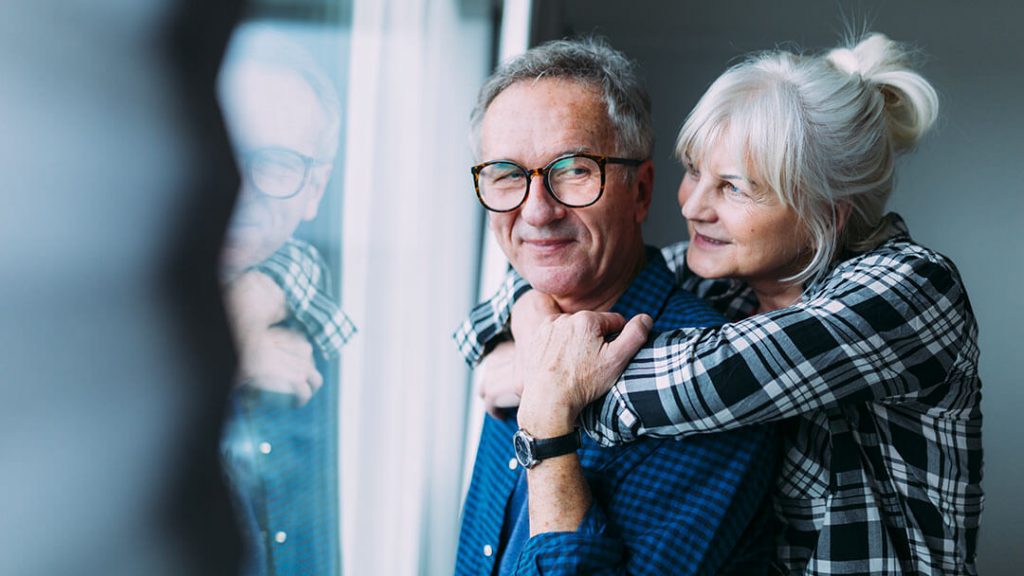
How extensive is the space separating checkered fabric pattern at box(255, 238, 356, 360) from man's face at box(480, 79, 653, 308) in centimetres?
30

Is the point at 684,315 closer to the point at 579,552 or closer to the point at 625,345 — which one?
the point at 625,345

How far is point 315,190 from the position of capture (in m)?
0.85

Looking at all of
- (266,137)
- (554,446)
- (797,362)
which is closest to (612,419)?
(554,446)

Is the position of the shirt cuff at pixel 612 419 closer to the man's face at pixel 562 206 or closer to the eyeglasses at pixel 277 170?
the man's face at pixel 562 206

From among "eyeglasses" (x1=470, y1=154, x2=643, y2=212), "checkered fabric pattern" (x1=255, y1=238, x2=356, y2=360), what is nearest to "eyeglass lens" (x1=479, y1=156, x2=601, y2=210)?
"eyeglasses" (x1=470, y1=154, x2=643, y2=212)

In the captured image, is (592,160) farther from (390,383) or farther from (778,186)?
(390,383)

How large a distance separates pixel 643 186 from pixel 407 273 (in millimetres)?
499

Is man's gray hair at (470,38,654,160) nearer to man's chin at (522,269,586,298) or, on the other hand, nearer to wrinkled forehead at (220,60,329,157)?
man's chin at (522,269,586,298)

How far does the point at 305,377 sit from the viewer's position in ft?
2.81

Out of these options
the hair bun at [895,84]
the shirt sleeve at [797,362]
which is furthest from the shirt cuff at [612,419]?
the hair bun at [895,84]

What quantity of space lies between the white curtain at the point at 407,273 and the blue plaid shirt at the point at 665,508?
258 millimetres

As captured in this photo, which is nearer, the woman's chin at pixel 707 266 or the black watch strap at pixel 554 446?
the black watch strap at pixel 554 446

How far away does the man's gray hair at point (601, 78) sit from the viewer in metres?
1.22

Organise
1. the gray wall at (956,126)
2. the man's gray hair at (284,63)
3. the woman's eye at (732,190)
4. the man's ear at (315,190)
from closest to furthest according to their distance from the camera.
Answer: the man's gray hair at (284,63), the man's ear at (315,190), the woman's eye at (732,190), the gray wall at (956,126)
